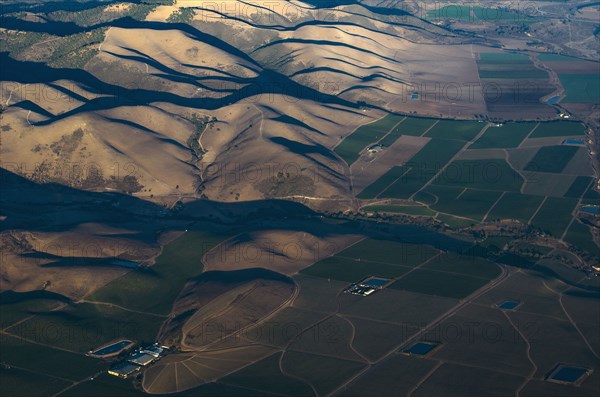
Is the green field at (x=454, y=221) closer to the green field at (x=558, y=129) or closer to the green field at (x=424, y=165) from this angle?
the green field at (x=424, y=165)

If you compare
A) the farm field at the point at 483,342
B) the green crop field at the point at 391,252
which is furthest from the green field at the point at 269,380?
the green crop field at the point at 391,252

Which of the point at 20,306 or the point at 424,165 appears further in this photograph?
the point at 424,165

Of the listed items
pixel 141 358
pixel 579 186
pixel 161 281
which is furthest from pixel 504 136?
pixel 141 358

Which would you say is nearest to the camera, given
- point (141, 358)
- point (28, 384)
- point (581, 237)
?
point (28, 384)

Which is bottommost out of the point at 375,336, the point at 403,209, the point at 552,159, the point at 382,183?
the point at 403,209

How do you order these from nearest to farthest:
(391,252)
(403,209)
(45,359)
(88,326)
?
(45,359) < (88,326) < (391,252) < (403,209)

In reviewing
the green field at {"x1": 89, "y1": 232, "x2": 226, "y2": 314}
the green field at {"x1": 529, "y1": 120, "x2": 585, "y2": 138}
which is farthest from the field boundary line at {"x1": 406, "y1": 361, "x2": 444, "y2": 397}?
the green field at {"x1": 529, "y1": 120, "x2": 585, "y2": 138}

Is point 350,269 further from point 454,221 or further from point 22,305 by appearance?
point 22,305
